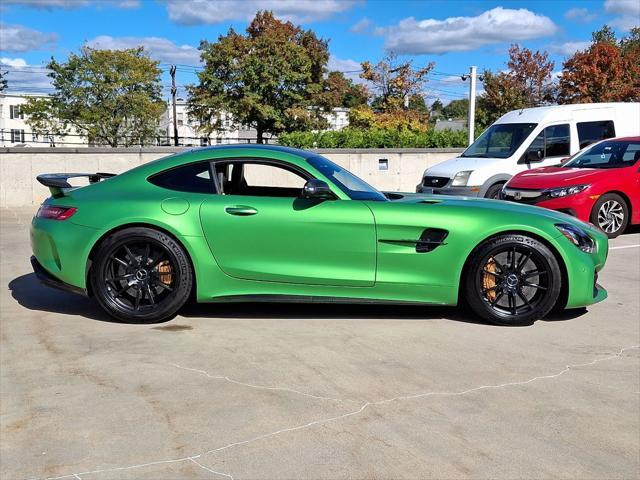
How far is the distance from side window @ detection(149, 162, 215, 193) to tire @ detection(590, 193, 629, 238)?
255 inches

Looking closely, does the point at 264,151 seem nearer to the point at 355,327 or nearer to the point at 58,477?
the point at 355,327

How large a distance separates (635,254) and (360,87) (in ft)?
134

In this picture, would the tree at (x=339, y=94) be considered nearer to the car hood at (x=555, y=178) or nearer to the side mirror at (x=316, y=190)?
the car hood at (x=555, y=178)

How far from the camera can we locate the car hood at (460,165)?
41.8 ft

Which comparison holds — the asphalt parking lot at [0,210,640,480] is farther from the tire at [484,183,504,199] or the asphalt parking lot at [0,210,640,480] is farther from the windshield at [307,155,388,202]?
the tire at [484,183,504,199]

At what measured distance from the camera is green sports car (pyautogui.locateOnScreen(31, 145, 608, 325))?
5.39m

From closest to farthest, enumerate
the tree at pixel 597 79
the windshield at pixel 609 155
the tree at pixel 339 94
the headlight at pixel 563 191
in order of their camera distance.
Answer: the headlight at pixel 563 191
the windshield at pixel 609 155
the tree at pixel 597 79
the tree at pixel 339 94

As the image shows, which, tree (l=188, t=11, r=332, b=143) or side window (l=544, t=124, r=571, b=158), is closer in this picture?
side window (l=544, t=124, r=571, b=158)

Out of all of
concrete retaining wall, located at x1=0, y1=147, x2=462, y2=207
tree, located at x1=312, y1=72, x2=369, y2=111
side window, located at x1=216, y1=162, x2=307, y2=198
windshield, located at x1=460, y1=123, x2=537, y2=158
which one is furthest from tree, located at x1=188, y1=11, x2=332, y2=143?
side window, located at x1=216, y1=162, x2=307, y2=198

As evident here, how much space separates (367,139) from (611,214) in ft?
34.4

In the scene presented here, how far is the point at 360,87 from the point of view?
48500mm

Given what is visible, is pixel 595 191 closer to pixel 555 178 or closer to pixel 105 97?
pixel 555 178

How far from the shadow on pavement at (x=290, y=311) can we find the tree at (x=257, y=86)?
41279 millimetres

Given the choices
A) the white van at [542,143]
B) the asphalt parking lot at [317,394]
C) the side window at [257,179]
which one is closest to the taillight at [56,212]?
the asphalt parking lot at [317,394]
